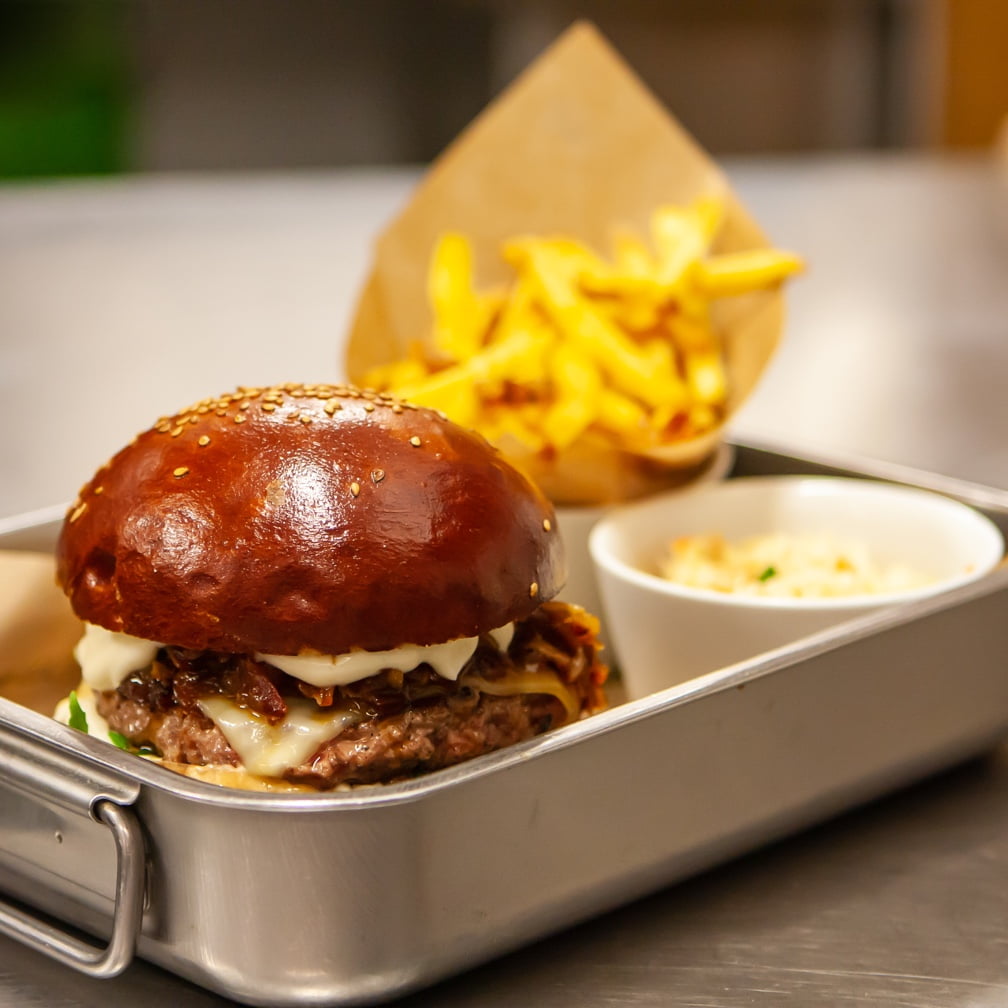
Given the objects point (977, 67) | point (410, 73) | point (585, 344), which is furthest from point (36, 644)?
point (977, 67)

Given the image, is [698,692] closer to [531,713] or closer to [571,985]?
[531,713]

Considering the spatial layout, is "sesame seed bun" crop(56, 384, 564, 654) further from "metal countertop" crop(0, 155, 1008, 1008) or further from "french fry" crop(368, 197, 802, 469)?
"french fry" crop(368, 197, 802, 469)

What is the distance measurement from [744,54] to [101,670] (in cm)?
869

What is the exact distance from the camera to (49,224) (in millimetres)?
6027

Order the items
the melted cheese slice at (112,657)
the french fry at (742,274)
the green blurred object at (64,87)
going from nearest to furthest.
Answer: the melted cheese slice at (112,657), the french fry at (742,274), the green blurred object at (64,87)

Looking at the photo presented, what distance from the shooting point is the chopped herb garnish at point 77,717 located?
147cm

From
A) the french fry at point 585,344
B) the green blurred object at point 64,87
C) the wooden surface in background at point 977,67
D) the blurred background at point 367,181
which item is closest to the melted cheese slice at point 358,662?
the french fry at point 585,344

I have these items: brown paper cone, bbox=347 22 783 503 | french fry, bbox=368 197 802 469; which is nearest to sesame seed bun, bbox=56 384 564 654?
french fry, bbox=368 197 802 469

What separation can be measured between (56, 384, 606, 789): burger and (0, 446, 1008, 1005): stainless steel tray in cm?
12

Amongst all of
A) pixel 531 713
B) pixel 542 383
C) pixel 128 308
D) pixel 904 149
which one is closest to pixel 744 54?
pixel 904 149

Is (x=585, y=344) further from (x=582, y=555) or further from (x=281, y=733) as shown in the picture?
(x=281, y=733)

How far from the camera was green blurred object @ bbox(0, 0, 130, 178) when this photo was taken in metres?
8.03

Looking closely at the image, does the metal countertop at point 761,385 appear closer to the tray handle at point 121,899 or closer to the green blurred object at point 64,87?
the tray handle at point 121,899

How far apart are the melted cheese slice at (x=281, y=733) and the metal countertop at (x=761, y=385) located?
195 mm
